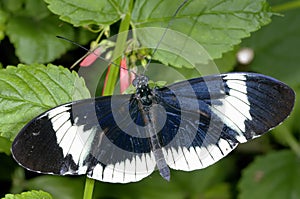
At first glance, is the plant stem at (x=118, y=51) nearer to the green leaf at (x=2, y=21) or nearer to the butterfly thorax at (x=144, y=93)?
the butterfly thorax at (x=144, y=93)

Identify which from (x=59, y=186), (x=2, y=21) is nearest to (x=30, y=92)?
(x=2, y=21)

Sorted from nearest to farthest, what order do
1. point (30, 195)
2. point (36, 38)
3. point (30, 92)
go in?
point (30, 195)
point (30, 92)
point (36, 38)

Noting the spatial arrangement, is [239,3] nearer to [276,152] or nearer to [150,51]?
[150,51]

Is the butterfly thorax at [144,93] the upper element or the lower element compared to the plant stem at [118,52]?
lower

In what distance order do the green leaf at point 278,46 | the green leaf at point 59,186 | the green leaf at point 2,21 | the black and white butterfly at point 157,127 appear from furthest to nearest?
the green leaf at point 278,46
the green leaf at point 59,186
the green leaf at point 2,21
the black and white butterfly at point 157,127

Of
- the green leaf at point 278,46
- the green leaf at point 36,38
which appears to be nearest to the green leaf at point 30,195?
the green leaf at point 36,38

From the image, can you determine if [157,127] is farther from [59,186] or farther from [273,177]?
[273,177]

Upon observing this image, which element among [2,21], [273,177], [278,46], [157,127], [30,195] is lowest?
[30,195]
